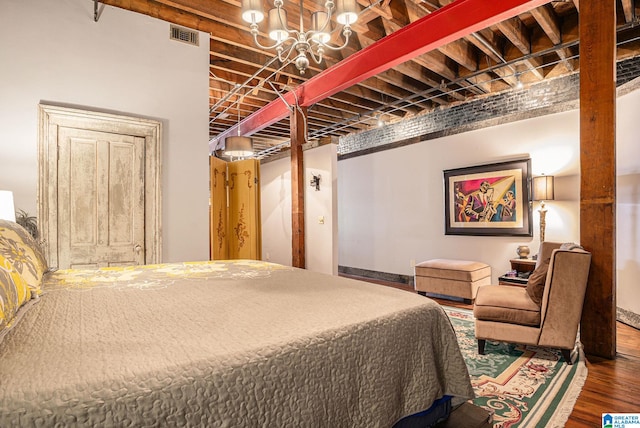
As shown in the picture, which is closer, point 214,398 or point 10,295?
point 214,398

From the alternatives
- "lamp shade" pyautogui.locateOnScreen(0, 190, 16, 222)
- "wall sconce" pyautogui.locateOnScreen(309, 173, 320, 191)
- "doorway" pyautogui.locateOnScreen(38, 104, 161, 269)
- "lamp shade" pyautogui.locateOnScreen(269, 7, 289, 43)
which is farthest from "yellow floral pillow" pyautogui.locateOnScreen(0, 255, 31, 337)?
"wall sconce" pyautogui.locateOnScreen(309, 173, 320, 191)

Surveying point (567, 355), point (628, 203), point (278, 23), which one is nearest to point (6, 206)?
point (278, 23)

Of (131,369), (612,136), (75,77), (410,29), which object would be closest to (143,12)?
(75,77)

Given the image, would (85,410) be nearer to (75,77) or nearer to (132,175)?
(132,175)

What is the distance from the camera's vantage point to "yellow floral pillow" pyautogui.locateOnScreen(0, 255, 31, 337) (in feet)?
3.12

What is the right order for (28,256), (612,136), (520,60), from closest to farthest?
(28,256) < (612,136) < (520,60)

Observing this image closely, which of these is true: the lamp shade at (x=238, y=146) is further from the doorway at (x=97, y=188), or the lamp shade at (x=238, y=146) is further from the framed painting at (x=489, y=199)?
the framed painting at (x=489, y=199)

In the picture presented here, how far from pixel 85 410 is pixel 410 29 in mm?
4253

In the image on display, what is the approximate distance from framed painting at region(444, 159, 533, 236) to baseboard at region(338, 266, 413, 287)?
123 centimetres

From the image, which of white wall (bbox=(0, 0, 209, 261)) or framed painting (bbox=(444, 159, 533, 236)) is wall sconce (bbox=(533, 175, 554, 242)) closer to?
framed painting (bbox=(444, 159, 533, 236))

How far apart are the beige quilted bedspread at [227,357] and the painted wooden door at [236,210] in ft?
13.3

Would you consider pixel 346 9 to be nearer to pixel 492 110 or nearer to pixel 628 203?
pixel 628 203

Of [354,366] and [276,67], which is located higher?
[276,67]

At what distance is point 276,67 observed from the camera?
16.6ft
